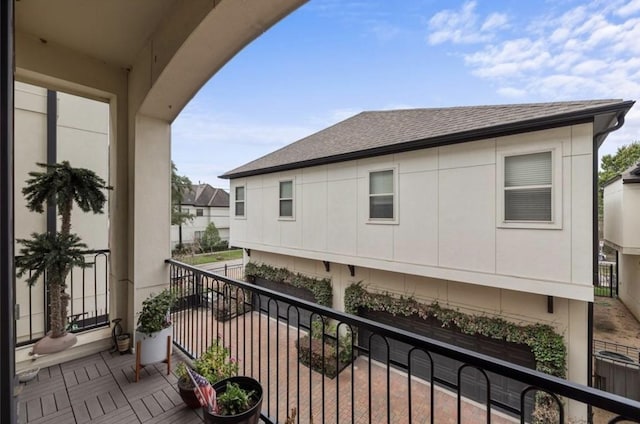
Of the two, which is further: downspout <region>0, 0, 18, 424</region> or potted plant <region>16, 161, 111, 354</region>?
potted plant <region>16, 161, 111, 354</region>

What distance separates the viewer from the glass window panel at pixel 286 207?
8.23 metres

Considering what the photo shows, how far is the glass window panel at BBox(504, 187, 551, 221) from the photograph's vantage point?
14.4ft

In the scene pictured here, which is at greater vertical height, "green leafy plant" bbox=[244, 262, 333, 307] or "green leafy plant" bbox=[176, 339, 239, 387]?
"green leafy plant" bbox=[176, 339, 239, 387]

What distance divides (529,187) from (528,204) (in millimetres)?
284

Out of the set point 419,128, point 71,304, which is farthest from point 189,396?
point 419,128

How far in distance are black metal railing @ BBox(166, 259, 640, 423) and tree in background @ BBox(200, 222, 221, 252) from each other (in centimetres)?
1415

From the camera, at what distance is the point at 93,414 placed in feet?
6.42

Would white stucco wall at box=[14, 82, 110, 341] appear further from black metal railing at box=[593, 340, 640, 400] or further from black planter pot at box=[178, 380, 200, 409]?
A: black metal railing at box=[593, 340, 640, 400]

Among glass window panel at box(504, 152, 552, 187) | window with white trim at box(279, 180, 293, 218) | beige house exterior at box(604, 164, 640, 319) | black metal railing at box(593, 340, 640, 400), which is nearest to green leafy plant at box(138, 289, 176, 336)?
glass window panel at box(504, 152, 552, 187)

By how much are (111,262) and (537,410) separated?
6511 millimetres

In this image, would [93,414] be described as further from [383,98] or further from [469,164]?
[383,98]

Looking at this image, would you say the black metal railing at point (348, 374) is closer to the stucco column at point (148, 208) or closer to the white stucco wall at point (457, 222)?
the stucco column at point (148, 208)

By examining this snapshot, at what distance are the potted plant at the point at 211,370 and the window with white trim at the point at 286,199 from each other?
6.21 m

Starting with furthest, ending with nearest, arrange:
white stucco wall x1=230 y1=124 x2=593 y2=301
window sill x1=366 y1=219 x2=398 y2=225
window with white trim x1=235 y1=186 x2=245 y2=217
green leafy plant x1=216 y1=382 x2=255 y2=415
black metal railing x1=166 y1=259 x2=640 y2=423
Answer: window with white trim x1=235 y1=186 x2=245 y2=217 < window sill x1=366 y1=219 x2=398 y2=225 < white stucco wall x1=230 y1=124 x2=593 y2=301 < green leafy plant x1=216 y1=382 x2=255 y2=415 < black metal railing x1=166 y1=259 x2=640 y2=423
